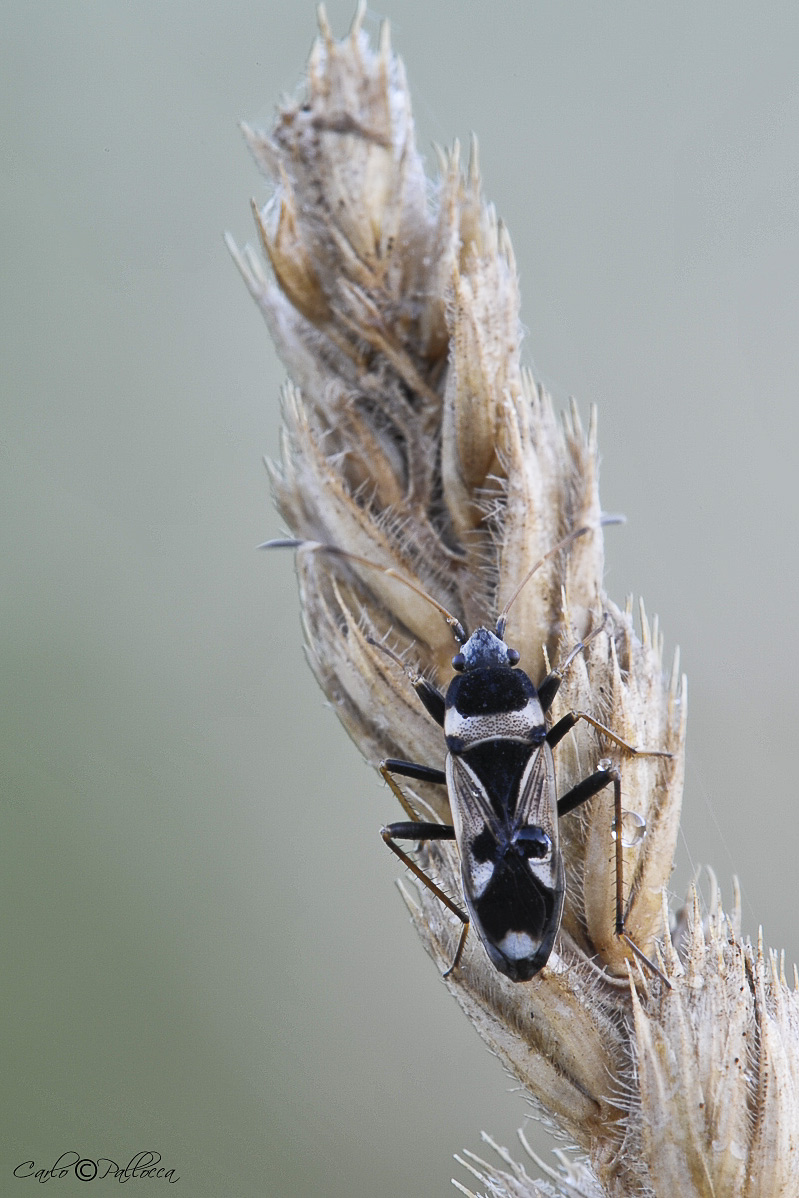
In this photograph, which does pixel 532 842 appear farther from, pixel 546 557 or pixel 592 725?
pixel 546 557

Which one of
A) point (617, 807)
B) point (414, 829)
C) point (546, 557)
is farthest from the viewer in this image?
point (414, 829)

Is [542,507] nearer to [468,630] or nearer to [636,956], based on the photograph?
[468,630]

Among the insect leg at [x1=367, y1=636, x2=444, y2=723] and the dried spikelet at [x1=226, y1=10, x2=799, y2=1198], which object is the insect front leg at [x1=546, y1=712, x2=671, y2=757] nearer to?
the dried spikelet at [x1=226, y1=10, x2=799, y2=1198]

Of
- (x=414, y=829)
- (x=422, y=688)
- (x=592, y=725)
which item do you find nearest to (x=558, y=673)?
(x=592, y=725)

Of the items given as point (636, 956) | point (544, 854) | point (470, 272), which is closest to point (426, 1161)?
point (544, 854)

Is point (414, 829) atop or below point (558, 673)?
below

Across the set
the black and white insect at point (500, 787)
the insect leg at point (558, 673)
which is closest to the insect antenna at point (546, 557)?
the black and white insect at point (500, 787)
